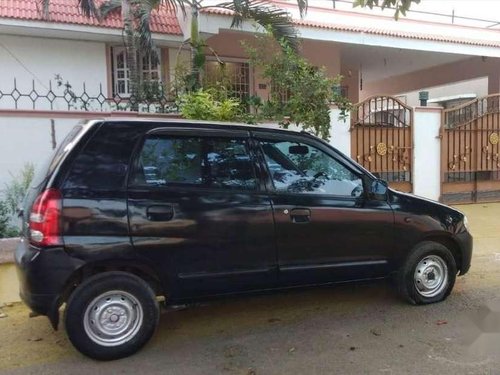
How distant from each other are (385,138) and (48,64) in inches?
283

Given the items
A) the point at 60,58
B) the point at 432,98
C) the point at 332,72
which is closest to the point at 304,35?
the point at 332,72

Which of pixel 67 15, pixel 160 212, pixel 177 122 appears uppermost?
pixel 67 15

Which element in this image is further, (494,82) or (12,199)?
(494,82)

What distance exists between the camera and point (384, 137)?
10.5m

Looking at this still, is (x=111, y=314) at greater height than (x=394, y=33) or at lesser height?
lesser

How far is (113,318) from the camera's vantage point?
381 centimetres

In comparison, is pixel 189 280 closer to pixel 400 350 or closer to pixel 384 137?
pixel 400 350

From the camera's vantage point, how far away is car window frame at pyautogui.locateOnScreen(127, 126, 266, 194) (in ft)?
12.8

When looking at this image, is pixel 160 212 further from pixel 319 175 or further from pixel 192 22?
pixel 192 22

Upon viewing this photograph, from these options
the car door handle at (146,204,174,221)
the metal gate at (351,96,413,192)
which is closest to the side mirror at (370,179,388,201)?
the car door handle at (146,204,174,221)

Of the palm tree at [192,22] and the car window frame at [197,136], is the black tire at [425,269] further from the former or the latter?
the palm tree at [192,22]

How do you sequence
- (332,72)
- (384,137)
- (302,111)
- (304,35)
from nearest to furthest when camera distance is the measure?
(302,111)
(384,137)
(304,35)
(332,72)

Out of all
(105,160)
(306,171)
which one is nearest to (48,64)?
(105,160)

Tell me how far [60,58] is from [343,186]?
8471 mm
